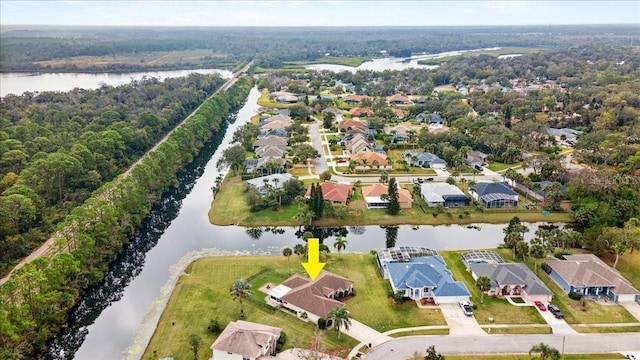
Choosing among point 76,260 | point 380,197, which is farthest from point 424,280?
point 76,260

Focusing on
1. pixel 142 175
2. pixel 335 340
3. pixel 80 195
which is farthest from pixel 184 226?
pixel 335 340

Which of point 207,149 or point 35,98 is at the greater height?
point 35,98

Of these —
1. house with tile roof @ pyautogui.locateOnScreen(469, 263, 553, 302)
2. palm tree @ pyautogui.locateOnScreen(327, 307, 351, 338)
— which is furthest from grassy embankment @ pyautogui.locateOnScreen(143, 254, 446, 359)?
house with tile roof @ pyautogui.locateOnScreen(469, 263, 553, 302)

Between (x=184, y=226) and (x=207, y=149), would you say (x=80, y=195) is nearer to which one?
(x=184, y=226)

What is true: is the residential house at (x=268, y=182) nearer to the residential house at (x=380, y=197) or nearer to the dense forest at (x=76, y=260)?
the residential house at (x=380, y=197)

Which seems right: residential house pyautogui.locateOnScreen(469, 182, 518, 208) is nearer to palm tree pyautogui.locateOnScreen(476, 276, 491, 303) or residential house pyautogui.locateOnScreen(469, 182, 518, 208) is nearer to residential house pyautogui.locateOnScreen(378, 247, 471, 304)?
residential house pyautogui.locateOnScreen(378, 247, 471, 304)
